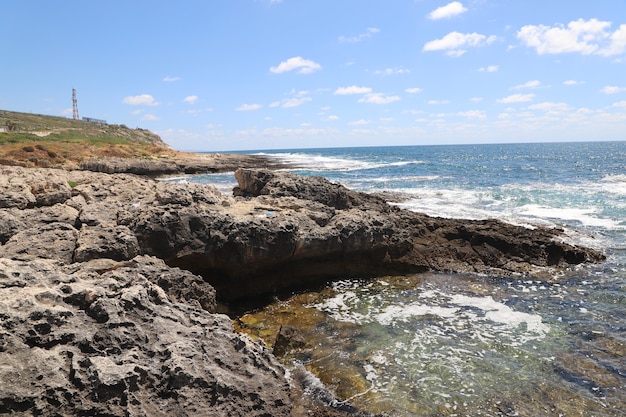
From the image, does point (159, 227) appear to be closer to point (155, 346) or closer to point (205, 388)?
point (155, 346)

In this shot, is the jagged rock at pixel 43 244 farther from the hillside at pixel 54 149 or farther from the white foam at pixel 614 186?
the white foam at pixel 614 186

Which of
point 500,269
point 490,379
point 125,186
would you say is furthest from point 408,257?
point 125,186

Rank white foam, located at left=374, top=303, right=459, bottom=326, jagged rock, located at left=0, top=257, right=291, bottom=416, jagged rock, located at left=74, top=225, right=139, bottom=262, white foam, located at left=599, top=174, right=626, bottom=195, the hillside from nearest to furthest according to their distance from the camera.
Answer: jagged rock, located at left=0, top=257, right=291, bottom=416 → jagged rock, located at left=74, top=225, right=139, bottom=262 → white foam, located at left=374, top=303, right=459, bottom=326 → white foam, located at left=599, top=174, right=626, bottom=195 → the hillside

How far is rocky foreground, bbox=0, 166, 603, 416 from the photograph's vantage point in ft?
15.4

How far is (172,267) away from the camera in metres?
9.24

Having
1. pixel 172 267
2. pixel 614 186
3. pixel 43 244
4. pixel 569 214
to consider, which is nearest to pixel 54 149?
pixel 43 244

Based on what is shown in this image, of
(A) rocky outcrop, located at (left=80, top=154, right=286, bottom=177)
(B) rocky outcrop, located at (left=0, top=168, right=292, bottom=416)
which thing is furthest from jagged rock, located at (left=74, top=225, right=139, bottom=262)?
(A) rocky outcrop, located at (left=80, top=154, right=286, bottom=177)

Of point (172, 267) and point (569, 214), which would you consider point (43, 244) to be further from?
point (569, 214)

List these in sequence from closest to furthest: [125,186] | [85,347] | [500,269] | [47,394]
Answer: [47,394]
[85,347]
[125,186]
[500,269]

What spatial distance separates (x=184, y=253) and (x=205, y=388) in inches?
212

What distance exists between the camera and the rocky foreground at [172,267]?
4.70m

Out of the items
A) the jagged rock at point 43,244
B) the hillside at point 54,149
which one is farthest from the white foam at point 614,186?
the hillside at point 54,149

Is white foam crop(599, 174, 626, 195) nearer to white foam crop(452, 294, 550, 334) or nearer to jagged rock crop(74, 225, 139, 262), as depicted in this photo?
white foam crop(452, 294, 550, 334)

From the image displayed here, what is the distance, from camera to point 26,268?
620 centimetres
